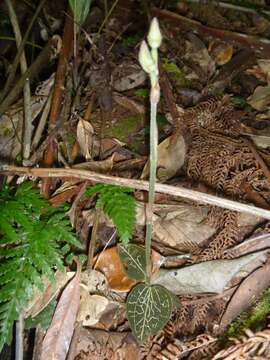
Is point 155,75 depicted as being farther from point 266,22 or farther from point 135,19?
point 266,22

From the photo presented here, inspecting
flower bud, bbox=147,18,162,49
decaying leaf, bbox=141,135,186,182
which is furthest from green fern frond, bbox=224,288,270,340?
flower bud, bbox=147,18,162,49

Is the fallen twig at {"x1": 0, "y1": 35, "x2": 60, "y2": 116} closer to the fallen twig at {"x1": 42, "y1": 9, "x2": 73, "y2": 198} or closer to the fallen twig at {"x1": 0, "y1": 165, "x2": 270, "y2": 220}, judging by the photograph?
the fallen twig at {"x1": 42, "y1": 9, "x2": 73, "y2": 198}

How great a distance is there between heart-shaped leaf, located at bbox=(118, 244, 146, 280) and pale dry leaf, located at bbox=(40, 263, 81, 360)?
7.1 inches

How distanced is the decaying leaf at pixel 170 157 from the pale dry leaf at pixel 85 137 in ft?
1.12

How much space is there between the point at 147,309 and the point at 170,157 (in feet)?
2.53

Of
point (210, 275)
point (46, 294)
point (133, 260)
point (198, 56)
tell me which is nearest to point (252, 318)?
point (210, 275)

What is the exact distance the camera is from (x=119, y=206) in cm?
180

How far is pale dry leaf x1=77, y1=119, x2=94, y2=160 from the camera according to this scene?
2.24 meters

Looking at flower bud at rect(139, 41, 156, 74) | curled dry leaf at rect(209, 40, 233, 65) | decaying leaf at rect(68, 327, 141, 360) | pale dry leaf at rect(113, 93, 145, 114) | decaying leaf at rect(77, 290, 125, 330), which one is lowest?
decaying leaf at rect(68, 327, 141, 360)

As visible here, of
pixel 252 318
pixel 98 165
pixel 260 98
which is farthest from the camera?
pixel 260 98

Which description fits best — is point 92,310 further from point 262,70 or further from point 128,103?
point 262,70

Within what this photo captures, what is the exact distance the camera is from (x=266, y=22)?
3.33m

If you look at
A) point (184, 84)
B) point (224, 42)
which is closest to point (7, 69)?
point (184, 84)

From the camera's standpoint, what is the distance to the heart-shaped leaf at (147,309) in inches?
64.2
